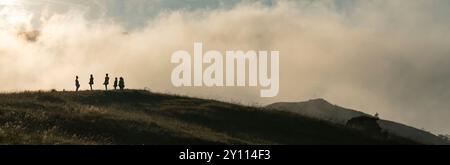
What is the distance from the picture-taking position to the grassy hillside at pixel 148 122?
3559 cm

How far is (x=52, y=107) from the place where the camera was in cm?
4666

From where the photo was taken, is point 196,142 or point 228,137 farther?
point 228,137

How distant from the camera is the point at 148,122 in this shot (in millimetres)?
41875

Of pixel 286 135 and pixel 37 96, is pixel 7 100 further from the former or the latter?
pixel 286 135

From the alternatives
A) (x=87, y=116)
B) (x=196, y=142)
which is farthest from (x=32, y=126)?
(x=196, y=142)

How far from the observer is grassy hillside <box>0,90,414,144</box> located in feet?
117
